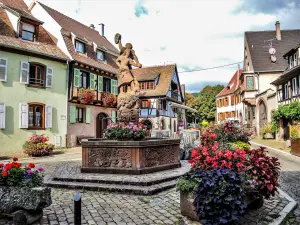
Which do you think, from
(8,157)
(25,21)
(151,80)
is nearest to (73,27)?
(25,21)

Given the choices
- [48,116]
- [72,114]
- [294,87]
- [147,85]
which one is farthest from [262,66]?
[48,116]

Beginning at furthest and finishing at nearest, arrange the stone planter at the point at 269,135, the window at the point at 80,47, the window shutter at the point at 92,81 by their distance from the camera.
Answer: the stone planter at the point at 269,135
the window shutter at the point at 92,81
the window at the point at 80,47

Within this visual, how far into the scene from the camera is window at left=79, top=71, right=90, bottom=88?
72.0 feet

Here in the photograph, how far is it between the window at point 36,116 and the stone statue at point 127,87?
34.1 ft

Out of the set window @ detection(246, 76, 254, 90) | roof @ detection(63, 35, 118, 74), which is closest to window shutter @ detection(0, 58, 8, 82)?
roof @ detection(63, 35, 118, 74)

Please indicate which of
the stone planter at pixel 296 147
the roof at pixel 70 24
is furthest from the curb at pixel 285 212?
the roof at pixel 70 24

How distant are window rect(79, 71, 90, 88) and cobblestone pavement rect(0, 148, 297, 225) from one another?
1654 cm

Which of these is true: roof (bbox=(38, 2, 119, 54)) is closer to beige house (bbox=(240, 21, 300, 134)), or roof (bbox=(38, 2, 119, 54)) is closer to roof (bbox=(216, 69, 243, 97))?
beige house (bbox=(240, 21, 300, 134))

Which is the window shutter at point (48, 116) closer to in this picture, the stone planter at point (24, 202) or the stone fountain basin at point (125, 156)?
the stone fountain basin at point (125, 156)

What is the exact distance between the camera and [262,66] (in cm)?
3331

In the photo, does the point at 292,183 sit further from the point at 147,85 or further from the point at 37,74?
the point at 147,85

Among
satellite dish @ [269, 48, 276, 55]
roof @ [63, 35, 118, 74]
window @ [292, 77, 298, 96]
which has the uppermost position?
satellite dish @ [269, 48, 276, 55]

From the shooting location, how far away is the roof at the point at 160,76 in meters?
32.8

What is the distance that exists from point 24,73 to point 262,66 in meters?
27.7
